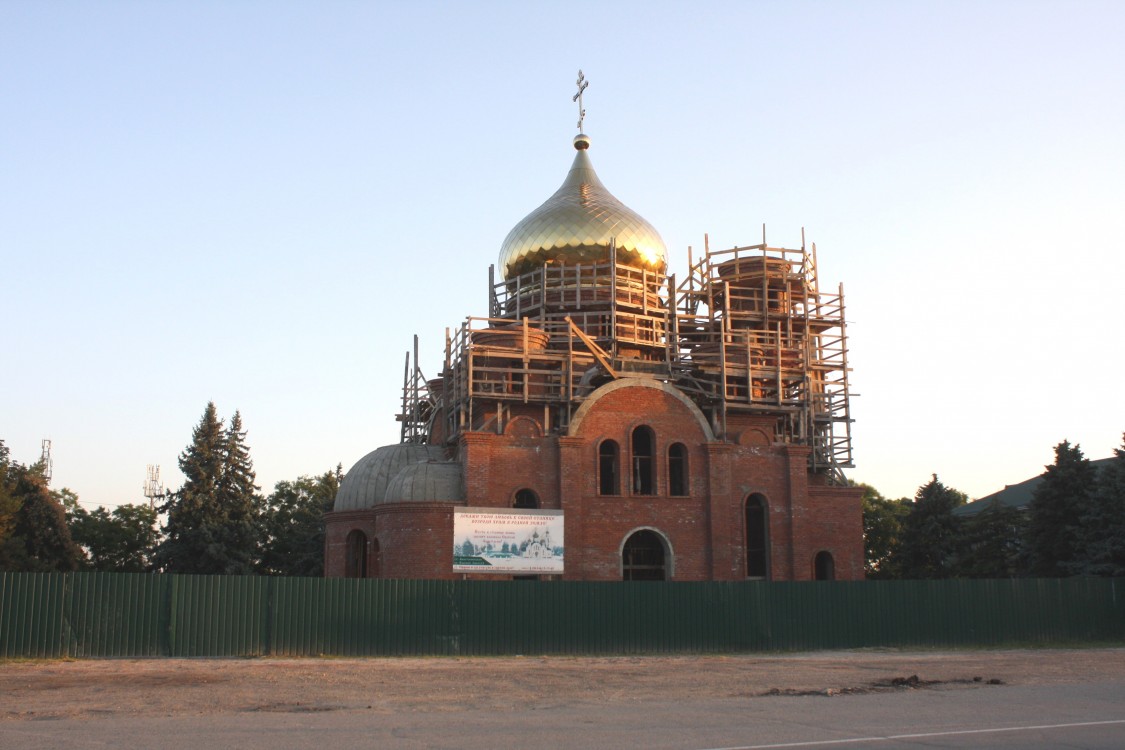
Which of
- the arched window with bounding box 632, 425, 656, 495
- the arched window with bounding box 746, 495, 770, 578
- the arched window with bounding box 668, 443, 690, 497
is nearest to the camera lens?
the arched window with bounding box 632, 425, 656, 495

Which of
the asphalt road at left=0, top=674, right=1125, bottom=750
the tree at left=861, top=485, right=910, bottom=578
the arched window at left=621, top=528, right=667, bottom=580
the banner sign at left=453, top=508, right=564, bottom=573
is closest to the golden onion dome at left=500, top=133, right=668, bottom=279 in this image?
the arched window at left=621, top=528, right=667, bottom=580

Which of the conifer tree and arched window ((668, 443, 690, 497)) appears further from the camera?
the conifer tree

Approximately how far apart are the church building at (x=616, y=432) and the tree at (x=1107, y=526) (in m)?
6.97

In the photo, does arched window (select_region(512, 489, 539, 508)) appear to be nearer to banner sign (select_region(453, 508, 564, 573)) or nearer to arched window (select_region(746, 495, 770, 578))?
banner sign (select_region(453, 508, 564, 573))

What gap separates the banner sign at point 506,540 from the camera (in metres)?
30.3

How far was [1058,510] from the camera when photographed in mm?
37281

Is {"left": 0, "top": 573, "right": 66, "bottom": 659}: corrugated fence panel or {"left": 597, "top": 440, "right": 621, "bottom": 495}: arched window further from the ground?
{"left": 597, "top": 440, "right": 621, "bottom": 495}: arched window

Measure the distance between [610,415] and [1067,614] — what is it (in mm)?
14512

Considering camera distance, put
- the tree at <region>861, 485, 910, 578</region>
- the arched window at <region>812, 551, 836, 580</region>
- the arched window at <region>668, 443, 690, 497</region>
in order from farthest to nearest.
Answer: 1. the tree at <region>861, 485, 910, 578</region>
2. the arched window at <region>812, 551, 836, 580</region>
3. the arched window at <region>668, 443, 690, 497</region>

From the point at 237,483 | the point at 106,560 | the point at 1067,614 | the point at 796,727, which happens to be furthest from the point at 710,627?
the point at 106,560

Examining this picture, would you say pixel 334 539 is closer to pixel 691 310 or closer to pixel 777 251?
pixel 691 310

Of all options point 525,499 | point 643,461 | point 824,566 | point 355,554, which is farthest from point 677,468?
point 355,554

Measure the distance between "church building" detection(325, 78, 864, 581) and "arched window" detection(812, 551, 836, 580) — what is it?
6 cm

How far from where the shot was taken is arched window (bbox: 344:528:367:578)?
3484 cm
